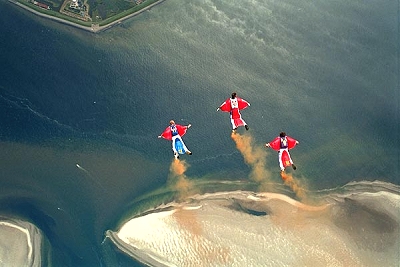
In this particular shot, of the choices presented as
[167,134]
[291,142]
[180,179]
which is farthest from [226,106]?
[180,179]

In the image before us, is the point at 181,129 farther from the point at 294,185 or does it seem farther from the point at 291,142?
the point at 294,185

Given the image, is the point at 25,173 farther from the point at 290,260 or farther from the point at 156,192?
the point at 290,260

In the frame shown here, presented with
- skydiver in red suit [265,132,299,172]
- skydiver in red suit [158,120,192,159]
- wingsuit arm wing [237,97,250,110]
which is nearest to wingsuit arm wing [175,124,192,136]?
skydiver in red suit [158,120,192,159]

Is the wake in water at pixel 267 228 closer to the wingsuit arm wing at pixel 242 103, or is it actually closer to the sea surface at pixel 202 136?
the sea surface at pixel 202 136

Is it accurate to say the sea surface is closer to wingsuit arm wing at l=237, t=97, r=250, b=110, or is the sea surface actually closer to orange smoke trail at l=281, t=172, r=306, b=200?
orange smoke trail at l=281, t=172, r=306, b=200

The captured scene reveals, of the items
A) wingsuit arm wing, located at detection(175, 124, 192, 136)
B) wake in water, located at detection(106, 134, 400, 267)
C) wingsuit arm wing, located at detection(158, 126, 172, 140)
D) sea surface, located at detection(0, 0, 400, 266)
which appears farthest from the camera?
wingsuit arm wing, located at detection(175, 124, 192, 136)

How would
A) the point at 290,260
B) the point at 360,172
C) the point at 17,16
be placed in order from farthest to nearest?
the point at 17,16 → the point at 360,172 → the point at 290,260

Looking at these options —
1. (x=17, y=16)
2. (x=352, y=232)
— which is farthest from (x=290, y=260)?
(x=17, y=16)
